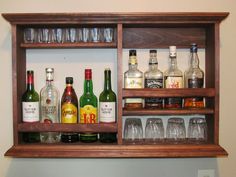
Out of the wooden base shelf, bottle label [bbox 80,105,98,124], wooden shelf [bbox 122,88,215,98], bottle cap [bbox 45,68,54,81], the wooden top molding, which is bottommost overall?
the wooden base shelf

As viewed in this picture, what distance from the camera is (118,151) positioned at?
1297 millimetres

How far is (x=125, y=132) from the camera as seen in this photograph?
4.64ft

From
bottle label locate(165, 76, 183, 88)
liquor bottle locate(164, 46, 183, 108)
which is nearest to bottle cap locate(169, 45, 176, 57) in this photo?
liquor bottle locate(164, 46, 183, 108)

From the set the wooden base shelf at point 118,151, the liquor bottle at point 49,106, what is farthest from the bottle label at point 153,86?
the liquor bottle at point 49,106

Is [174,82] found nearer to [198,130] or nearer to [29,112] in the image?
[198,130]

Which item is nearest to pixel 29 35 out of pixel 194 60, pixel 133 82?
pixel 133 82

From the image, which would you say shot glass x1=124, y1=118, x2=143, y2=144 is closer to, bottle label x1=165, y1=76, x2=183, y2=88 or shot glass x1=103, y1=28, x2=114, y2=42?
bottle label x1=165, y1=76, x2=183, y2=88

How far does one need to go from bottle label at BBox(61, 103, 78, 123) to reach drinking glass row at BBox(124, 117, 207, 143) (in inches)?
10.4

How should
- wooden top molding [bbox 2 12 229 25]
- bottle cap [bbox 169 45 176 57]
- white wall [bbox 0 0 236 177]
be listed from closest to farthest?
wooden top molding [bbox 2 12 229 25] < bottle cap [bbox 169 45 176 57] < white wall [bbox 0 0 236 177]

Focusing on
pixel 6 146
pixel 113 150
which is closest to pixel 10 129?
pixel 6 146

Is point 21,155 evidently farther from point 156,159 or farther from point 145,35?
point 145,35

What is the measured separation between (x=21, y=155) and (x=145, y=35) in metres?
0.85

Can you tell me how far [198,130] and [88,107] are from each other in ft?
1.86

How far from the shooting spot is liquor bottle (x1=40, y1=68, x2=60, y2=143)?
54.8 inches
